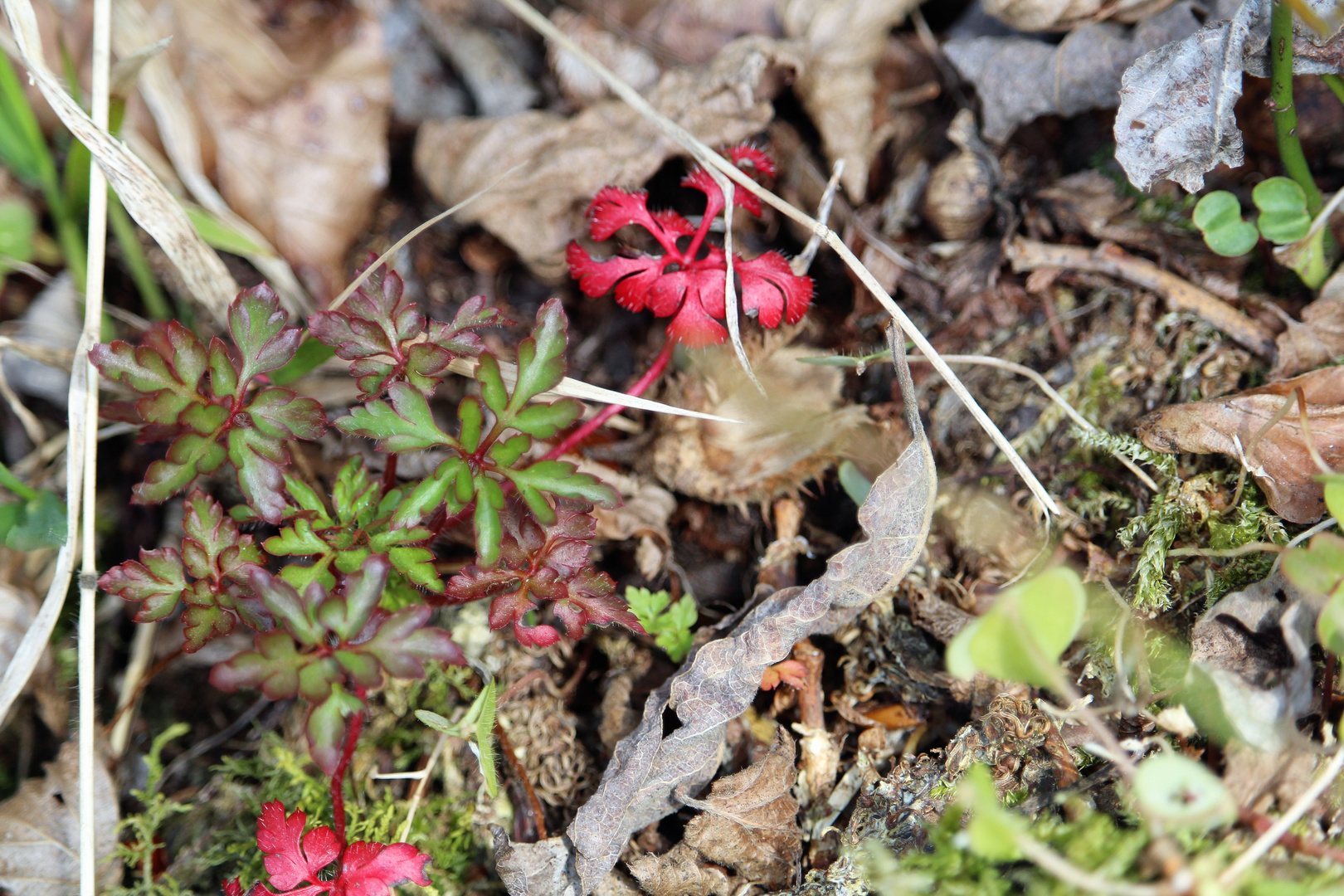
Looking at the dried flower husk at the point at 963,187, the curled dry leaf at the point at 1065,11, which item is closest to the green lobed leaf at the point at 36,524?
A: the dried flower husk at the point at 963,187

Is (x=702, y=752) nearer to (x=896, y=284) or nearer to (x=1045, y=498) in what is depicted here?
(x=1045, y=498)

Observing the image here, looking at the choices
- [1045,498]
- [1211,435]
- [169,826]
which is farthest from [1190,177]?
[169,826]

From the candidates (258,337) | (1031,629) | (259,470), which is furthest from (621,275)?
(1031,629)

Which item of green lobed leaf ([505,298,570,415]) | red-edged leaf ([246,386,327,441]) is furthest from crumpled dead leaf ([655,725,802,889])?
red-edged leaf ([246,386,327,441])

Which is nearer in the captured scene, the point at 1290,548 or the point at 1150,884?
the point at 1150,884

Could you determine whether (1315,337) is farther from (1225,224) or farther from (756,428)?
(756,428)

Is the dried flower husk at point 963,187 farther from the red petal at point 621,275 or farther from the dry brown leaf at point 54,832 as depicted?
the dry brown leaf at point 54,832
